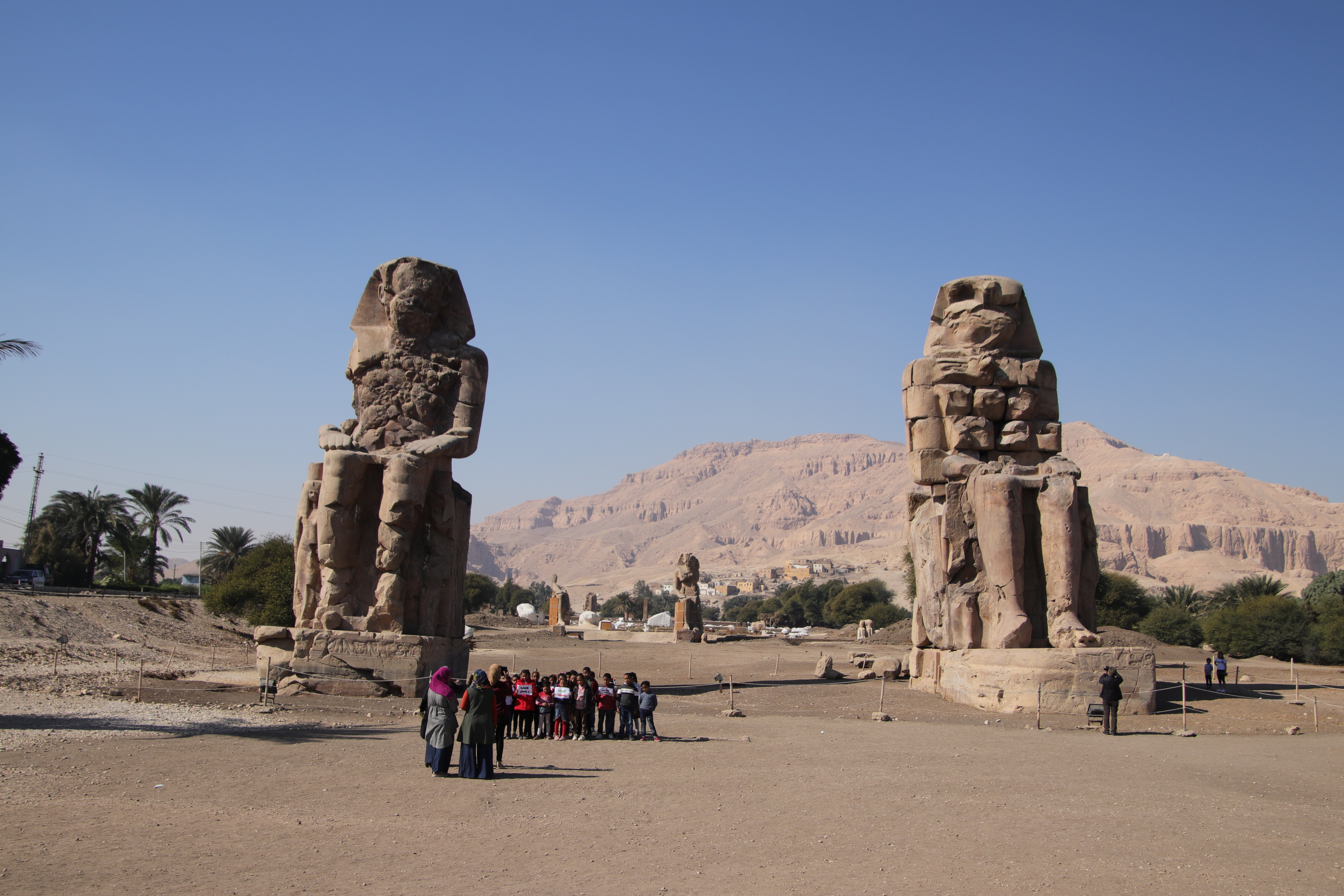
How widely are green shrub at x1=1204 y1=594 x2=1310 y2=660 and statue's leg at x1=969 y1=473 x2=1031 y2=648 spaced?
16.7 meters

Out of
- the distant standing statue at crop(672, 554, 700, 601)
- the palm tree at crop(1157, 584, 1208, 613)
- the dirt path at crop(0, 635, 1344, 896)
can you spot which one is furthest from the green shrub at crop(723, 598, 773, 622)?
the dirt path at crop(0, 635, 1344, 896)

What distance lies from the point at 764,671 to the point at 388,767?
38.8 ft

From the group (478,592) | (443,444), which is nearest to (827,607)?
(478,592)

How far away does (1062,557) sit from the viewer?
11.0 metres

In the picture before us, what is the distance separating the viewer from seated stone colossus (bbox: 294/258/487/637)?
1102cm

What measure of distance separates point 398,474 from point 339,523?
0.82 m

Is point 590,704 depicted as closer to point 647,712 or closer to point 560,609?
point 647,712

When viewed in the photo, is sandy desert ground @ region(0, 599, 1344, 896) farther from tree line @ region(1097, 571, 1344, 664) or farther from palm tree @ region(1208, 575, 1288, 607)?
palm tree @ region(1208, 575, 1288, 607)

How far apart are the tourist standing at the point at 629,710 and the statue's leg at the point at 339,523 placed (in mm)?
3583

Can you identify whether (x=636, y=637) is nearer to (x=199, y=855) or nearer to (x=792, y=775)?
(x=792, y=775)

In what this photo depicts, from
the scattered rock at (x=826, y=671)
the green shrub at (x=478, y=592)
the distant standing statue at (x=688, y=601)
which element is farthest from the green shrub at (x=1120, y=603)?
the green shrub at (x=478, y=592)

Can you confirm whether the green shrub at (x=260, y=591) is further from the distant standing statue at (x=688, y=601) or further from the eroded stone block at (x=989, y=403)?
the eroded stone block at (x=989, y=403)

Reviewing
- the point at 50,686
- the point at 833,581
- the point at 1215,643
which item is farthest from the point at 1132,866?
the point at 833,581

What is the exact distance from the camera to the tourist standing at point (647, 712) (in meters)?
9.07
